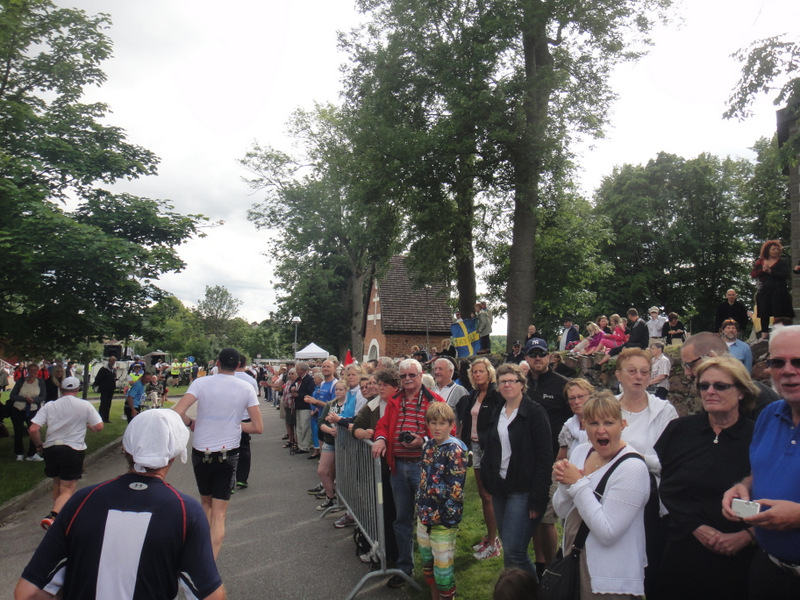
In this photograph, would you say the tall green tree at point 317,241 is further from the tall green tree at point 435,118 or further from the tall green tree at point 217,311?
the tall green tree at point 217,311

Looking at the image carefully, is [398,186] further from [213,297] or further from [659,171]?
[213,297]

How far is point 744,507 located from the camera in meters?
2.58

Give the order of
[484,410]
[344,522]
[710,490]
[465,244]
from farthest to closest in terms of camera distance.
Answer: [465,244]
[344,522]
[484,410]
[710,490]

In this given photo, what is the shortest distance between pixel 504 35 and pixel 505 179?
4096 mm

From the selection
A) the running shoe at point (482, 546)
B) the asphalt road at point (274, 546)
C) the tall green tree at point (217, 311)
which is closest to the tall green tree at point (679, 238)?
the asphalt road at point (274, 546)

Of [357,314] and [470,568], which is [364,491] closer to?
[470,568]

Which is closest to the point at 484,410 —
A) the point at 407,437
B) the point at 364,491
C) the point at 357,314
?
the point at 407,437

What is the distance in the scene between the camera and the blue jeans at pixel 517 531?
4.53m

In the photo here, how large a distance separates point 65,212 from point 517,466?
41.6ft

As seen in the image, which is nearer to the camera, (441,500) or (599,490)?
(599,490)

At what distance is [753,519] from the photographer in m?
2.55

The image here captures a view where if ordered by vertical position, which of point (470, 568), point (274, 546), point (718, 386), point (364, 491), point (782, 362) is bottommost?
point (274, 546)

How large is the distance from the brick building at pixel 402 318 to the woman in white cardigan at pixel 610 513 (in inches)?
1273

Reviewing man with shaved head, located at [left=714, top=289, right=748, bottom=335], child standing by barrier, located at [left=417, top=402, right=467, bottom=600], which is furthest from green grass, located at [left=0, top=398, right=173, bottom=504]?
man with shaved head, located at [left=714, top=289, right=748, bottom=335]
